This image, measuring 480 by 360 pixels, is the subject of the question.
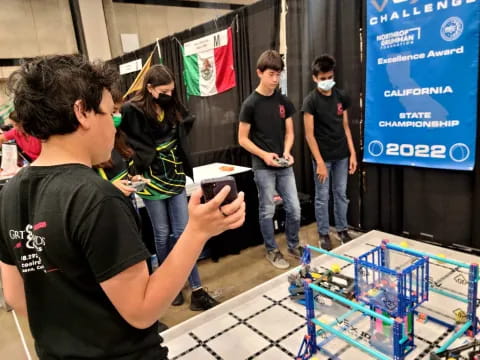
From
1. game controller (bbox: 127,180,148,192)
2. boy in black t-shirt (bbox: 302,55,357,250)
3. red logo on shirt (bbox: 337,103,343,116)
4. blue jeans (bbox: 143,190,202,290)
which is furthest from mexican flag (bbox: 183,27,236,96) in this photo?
game controller (bbox: 127,180,148,192)

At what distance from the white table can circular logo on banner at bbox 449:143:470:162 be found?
2.40 feet

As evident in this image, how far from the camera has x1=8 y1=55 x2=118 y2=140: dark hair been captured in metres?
0.65

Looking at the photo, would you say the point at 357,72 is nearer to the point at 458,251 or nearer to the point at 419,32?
the point at 419,32

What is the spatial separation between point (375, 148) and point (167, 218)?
176cm

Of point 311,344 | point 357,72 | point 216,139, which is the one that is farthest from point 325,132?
point 216,139

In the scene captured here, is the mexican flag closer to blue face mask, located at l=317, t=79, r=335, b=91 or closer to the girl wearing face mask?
blue face mask, located at l=317, t=79, r=335, b=91

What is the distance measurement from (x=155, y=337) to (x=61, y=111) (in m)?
0.50

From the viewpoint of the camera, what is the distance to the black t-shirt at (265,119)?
258cm

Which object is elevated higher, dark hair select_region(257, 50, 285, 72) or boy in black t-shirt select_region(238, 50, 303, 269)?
dark hair select_region(257, 50, 285, 72)

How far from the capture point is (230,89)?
416cm

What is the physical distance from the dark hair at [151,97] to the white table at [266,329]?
3.69ft

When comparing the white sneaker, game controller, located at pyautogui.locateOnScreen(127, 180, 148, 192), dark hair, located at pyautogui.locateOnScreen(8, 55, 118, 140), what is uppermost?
dark hair, located at pyautogui.locateOnScreen(8, 55, 118, 140)

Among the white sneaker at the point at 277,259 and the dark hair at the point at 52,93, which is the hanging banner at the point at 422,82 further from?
the dark hair at the point at 52,93

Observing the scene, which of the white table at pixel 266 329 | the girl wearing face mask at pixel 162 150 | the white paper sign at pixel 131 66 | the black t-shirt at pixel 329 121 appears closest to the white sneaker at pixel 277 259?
the white table at pixel 266 329
